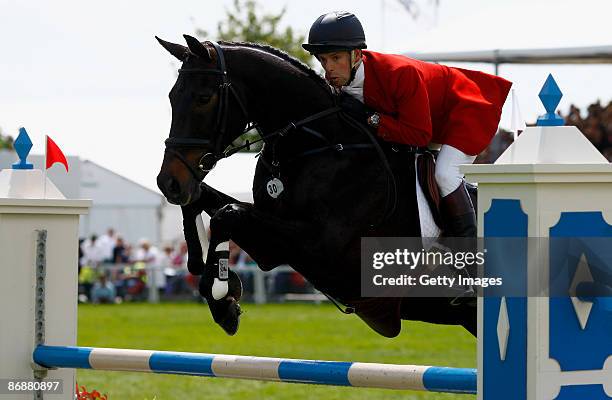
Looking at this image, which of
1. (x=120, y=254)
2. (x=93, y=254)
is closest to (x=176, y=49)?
(x=93, y=254)

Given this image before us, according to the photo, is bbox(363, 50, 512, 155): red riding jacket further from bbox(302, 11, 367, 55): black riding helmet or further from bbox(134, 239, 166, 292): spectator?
bbox(134, 239, 166, 292): spectator

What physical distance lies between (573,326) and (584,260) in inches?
7.0

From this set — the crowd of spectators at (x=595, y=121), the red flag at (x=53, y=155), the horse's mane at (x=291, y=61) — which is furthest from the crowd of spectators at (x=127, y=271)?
the horse's mane at (x=291, y=61)

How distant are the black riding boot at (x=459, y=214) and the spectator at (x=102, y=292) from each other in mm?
15905

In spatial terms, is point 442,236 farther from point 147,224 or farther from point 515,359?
point 147,224

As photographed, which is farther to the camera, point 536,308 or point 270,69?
point 270,69

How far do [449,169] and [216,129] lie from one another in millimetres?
941

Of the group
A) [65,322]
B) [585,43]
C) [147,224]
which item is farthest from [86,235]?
[65,322]

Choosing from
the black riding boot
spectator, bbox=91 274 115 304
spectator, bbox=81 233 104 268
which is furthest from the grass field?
the black riding boot

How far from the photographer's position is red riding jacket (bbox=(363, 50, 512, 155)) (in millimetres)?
4430

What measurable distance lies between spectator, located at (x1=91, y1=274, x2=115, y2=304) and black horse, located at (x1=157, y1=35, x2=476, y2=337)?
1574 cm

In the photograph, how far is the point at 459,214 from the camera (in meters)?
4.54

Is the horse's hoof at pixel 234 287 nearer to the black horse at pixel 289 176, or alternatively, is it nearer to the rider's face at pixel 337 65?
the black horse at pixel 289 176

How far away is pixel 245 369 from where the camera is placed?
4.07m
